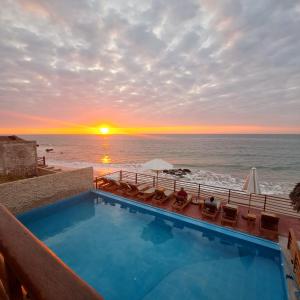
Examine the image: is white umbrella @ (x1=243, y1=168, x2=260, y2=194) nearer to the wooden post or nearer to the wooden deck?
the wooden deck

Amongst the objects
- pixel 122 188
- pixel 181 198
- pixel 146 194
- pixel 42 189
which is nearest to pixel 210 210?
pixel 181 198

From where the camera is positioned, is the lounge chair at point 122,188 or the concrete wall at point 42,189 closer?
the concrete wall at point 42,189

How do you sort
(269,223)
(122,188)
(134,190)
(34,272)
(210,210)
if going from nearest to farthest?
(34,272), (269,223), (210,210), (134,190), (122,188)

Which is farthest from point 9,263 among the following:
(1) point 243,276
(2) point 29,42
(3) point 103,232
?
(2) point 29,42

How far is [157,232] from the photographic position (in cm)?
754

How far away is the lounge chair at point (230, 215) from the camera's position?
7.53 meters

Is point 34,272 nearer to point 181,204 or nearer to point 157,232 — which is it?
point 157,232

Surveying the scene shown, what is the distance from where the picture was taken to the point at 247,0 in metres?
7.76

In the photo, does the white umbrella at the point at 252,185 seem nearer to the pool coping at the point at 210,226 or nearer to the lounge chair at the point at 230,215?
the lounge chair at the point at 230,215

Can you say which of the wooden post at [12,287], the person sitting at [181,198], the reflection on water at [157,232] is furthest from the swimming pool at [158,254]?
the wooden post at [12,287]

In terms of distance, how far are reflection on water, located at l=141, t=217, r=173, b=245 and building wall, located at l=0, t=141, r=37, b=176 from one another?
977cm

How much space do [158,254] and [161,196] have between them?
3932 mm

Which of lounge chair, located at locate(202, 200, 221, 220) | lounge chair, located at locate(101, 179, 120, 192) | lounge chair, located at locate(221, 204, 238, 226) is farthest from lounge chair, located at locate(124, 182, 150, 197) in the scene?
lounge chair, located at locate(221, 204, 238, 226)

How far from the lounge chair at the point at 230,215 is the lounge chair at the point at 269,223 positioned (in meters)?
0.97
